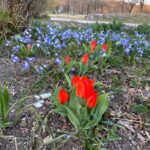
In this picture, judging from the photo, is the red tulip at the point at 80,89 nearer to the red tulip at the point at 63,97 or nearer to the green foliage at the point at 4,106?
the red tulip at the point at 63,97

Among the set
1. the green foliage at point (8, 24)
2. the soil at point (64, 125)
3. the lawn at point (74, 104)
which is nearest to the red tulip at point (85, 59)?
the lawn at point (74, 104)

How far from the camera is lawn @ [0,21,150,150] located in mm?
2680

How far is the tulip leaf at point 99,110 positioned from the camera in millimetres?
2709

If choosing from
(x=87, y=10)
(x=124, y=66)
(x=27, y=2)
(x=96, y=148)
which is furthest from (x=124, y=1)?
(x=96, y=148)

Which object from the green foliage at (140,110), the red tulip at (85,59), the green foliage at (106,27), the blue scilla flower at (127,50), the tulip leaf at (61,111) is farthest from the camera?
the green foliage at (106,27)

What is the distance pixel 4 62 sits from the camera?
4.32 meters

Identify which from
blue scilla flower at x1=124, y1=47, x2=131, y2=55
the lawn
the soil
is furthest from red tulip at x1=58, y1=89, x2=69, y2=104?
blue scilla flower at x1=124, y1=47, x2=131, y2=55

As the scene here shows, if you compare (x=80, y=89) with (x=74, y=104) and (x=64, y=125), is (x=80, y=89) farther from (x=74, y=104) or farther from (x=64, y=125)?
(x=64, y=125)

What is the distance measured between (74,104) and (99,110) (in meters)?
0.20

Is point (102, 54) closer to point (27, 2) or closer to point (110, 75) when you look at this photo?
point (110, 75)

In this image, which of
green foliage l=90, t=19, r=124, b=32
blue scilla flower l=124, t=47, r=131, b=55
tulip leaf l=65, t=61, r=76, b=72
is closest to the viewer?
tulip leaf l=65, t=61, r=76, b=72

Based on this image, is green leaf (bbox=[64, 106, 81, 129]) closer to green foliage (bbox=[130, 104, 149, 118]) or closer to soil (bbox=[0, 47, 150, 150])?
soil (bbox=[0, 47, 150, 150])

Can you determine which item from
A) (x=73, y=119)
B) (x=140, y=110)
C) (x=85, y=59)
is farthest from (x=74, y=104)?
(x=85, y=59)

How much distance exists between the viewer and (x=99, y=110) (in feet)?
9.05
